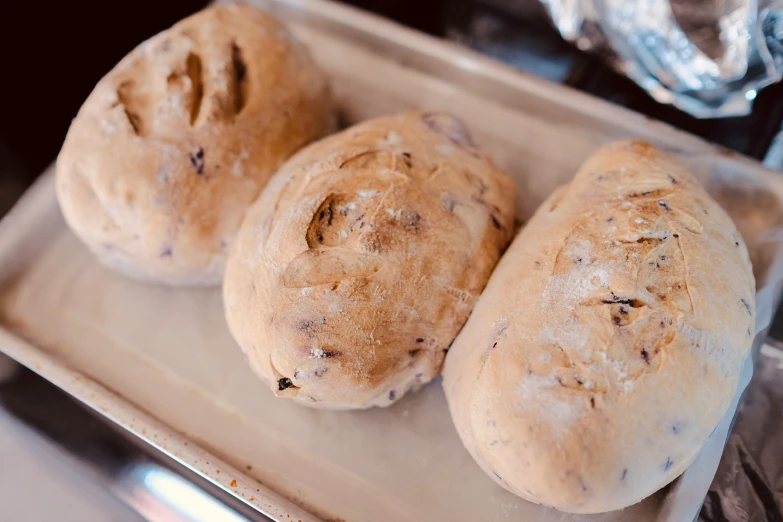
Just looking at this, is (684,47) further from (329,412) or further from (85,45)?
(85,45)

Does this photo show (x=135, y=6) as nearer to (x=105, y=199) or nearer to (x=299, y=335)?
(x=105, y=199)

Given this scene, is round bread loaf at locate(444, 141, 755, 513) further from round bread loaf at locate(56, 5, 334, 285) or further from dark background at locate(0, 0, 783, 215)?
dark background at locate(0, 0, 783, 215)

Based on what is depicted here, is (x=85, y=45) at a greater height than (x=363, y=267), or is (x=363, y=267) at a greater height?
(x=363, y=267)

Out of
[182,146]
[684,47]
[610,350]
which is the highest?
[684,47]

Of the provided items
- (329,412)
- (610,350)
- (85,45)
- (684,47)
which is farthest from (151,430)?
(684,47)

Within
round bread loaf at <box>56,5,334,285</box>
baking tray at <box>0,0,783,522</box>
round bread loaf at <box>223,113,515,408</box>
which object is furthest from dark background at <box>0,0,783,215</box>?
round bread loaf at <box>223,113,515,408</box>

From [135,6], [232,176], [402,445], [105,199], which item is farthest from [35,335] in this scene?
[135,6]
